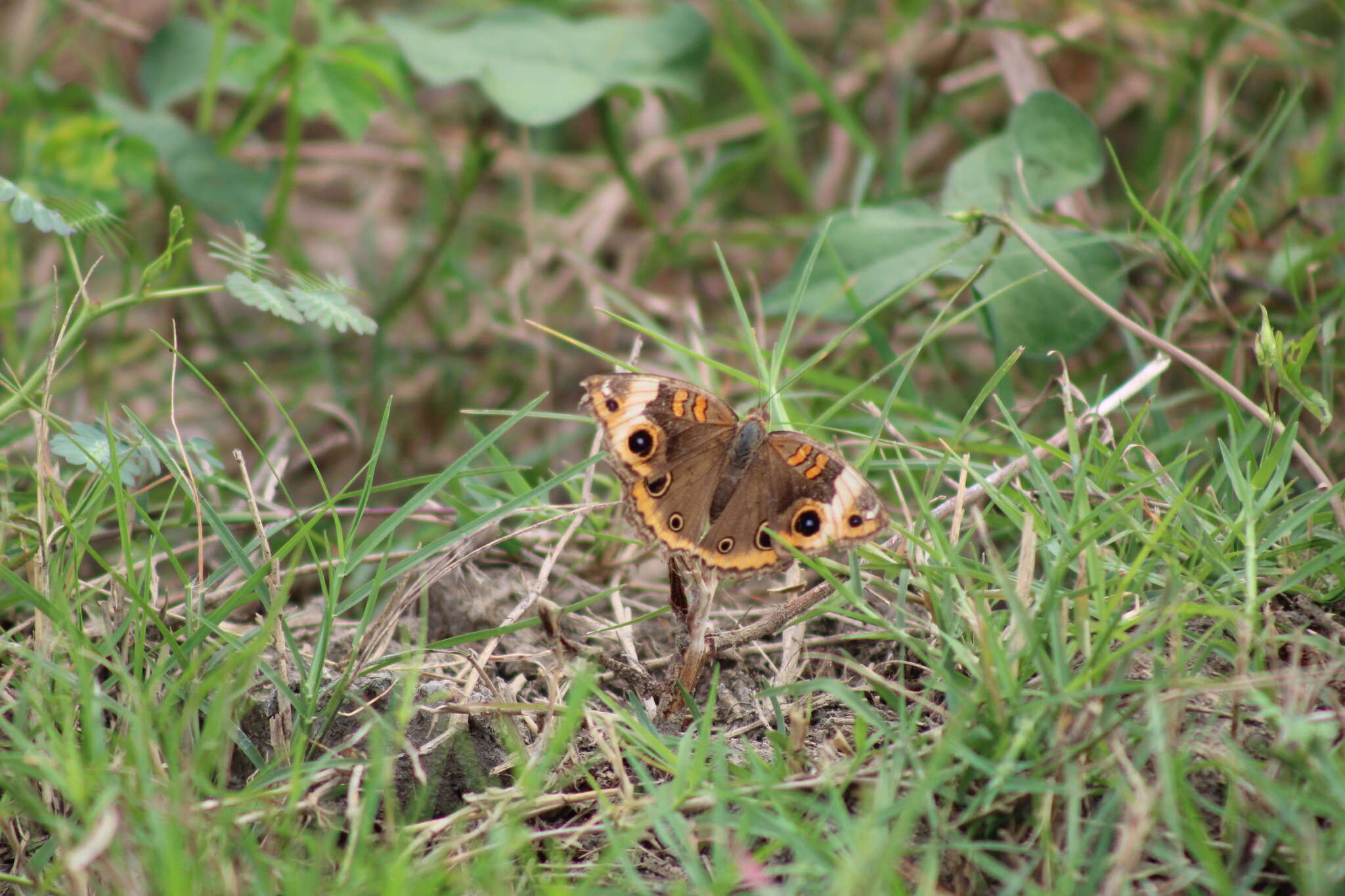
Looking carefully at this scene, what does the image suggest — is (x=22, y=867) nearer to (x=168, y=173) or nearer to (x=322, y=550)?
(x=322, y=550)

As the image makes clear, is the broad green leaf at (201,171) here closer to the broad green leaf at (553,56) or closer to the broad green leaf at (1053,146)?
the broad green leaf at (553,56)

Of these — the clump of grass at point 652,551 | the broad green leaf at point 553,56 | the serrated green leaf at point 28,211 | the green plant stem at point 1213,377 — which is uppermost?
the serrated green leaf at point 28,211

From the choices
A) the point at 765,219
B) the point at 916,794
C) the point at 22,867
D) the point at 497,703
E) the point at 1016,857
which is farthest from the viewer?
the point at 765,219

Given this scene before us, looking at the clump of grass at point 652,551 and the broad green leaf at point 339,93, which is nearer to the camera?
the clump of grass at point 652,551

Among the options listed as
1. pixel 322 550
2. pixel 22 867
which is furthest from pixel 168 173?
pixel 22 867

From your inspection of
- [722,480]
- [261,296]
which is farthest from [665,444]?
[261,296]

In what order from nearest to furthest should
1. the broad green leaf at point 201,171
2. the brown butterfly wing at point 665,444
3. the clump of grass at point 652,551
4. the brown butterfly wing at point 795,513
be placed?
1. the clump of grass at point 652,551
2. the brown butterfly wing at point 795,513
3. the brown butterfly wing at point 665,444
4. the broad green leaf at point 201,171

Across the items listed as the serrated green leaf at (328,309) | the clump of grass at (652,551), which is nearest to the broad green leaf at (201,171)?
the clump of grass at (652,551)
